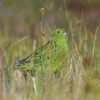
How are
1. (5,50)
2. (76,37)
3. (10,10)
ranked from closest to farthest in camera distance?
1. (5,50)
2. (76,37)
3. (10,10)

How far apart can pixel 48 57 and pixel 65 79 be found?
19.4 inches

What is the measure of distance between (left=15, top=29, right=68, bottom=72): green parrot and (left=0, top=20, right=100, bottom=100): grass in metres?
Result: 0.06

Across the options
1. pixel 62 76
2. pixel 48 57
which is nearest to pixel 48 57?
pixel 48 57

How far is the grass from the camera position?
5.29 meters

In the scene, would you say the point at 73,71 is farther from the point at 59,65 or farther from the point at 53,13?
the point at 53,13

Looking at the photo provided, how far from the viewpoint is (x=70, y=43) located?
7066mm

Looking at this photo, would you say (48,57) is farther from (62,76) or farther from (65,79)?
(65,79)

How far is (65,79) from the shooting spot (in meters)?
6.04

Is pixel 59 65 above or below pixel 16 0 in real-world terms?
below

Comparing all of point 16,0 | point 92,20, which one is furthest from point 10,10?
point 92,20

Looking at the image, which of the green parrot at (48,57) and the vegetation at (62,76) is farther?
the green parrot at (48,57)

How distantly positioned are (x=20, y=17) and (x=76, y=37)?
6160 mm

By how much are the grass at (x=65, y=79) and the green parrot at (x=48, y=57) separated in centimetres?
6

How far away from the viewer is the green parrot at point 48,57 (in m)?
6.39
